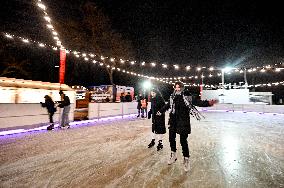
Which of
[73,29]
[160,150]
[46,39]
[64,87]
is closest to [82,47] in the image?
[73,29]

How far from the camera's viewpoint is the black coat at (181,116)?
169 inches

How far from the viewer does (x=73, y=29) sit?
2142cm

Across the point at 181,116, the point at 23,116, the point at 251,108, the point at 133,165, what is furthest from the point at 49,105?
the point at 251,108

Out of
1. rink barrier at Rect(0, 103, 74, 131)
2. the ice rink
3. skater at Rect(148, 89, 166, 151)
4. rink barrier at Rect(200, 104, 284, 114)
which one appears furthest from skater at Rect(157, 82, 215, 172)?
rink barrier at Rect(200, 104, 284, 114)

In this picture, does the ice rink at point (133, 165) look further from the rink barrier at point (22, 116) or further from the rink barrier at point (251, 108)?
the rink barrier at point (251, 108)

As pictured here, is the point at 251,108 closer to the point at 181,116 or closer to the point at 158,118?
the point at 158,118

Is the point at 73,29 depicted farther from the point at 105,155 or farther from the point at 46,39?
the point at 105,155

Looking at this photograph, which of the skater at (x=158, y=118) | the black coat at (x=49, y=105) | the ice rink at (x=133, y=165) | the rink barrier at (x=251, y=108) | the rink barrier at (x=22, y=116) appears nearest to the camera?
the ice rink at (x=133, y=165)

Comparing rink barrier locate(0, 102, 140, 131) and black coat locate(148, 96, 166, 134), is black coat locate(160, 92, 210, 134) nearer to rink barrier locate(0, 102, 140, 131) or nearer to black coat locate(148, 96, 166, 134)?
black coat locate(148, 96, 166, 134)

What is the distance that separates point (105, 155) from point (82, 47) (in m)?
19.3

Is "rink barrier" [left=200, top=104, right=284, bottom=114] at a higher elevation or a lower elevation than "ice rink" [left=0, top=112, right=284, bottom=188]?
higher

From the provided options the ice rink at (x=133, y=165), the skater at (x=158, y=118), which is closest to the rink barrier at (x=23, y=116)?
the ice rink at (x=133, y=165)

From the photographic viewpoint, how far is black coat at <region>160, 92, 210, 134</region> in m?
4.30

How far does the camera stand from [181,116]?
4.36 m
